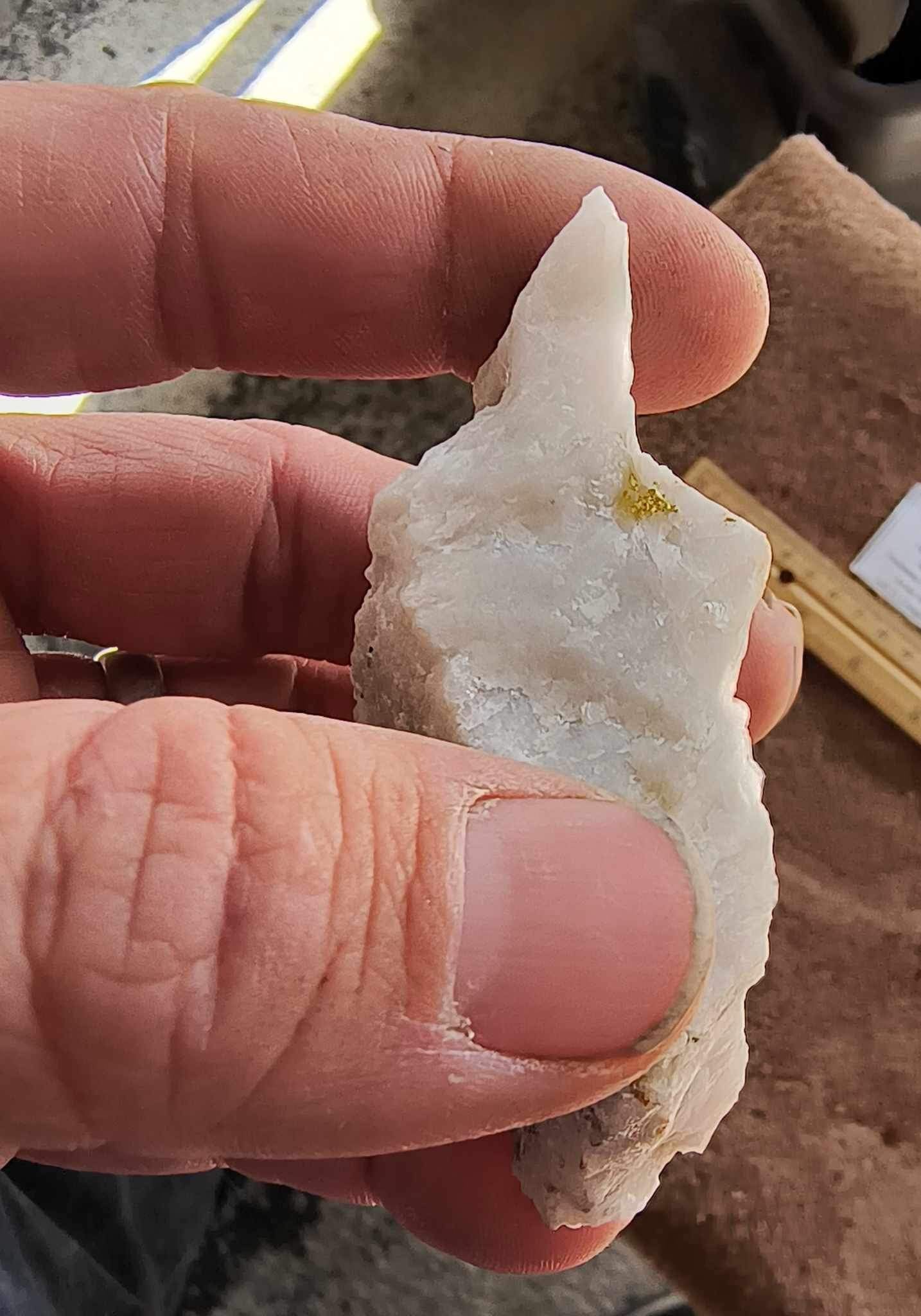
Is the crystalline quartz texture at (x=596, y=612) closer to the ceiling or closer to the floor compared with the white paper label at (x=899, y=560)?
closer to the ceiling

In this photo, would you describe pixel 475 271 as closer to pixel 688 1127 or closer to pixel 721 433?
pixel 688 1127

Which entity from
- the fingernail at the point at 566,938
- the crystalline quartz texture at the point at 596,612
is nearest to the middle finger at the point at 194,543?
the crystalline quartz texture at the point at 596,612

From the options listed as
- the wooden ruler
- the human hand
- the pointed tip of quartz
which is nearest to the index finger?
the human hand

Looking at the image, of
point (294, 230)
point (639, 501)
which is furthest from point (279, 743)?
point (294, 230)

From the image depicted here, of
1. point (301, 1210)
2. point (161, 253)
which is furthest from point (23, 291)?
point (301, 1210)

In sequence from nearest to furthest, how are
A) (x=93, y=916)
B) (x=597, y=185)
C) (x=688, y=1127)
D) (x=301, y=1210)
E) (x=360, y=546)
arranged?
(x=93, y=916), (x=688, y=1127), (x=597, y=185), (x=360, y=546), (x=301, y=1210)

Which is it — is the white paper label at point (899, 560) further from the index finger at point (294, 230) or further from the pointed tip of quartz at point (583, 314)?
the pointed tip of quartz at point (583, 314)
